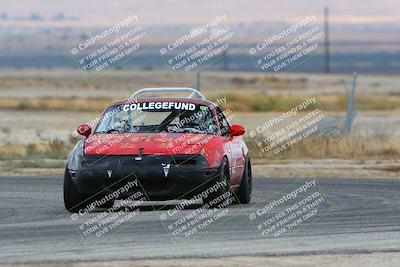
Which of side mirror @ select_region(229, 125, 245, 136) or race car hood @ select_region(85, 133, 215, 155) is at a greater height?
race car hood @ select_region(85, 133, 215, 155)

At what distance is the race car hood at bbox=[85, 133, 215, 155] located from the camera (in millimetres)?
15211

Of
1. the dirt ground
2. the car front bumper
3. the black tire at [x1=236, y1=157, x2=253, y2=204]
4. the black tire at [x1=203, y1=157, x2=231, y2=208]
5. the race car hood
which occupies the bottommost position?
the black tire at [x1=236, y1=157, x2=253, y2=204]

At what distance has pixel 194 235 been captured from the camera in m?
12.9

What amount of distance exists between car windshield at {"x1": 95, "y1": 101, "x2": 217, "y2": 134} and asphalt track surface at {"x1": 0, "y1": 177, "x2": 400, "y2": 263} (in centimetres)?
116

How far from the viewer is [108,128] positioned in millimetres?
16406

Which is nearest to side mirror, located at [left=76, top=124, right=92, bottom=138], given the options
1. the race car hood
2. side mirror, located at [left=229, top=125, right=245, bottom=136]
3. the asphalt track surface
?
the race car hood

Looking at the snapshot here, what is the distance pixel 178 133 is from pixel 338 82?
251 ft

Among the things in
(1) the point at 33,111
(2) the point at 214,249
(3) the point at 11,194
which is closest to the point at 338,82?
(1) the point at 33,111

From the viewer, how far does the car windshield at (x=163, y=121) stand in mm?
16328

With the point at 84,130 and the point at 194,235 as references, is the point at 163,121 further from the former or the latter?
the point at 194,235

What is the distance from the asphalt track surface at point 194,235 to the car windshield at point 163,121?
3.82 feet

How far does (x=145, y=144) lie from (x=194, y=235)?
2656mm

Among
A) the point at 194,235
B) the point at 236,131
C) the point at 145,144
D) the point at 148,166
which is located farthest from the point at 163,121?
the point at 194,235

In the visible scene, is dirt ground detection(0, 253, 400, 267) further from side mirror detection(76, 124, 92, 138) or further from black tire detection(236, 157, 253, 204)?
side mirror detection(76, 124, 92, 138)
